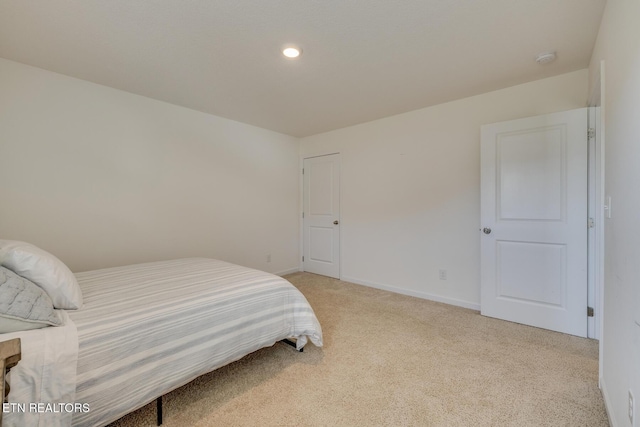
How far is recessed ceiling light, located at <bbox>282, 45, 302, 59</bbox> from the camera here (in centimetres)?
202

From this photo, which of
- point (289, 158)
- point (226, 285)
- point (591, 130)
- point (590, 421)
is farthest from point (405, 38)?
point (289, 158)

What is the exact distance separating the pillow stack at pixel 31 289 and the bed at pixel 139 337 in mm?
33

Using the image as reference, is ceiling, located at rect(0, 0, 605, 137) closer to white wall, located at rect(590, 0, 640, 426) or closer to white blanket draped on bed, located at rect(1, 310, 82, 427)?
white wall, located at rect(590, 0, 640, 426)

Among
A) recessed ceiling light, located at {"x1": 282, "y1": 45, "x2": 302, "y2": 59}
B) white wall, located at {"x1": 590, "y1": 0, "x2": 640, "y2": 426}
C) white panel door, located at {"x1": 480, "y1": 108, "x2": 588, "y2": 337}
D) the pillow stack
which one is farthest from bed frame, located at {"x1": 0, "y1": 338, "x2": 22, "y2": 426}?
white panel door, located at {"x1": 480, "y1": 108, "x2": 588, "y2": 337}

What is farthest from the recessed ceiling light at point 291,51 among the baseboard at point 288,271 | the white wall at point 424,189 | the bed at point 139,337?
the baseboard at point 288,271

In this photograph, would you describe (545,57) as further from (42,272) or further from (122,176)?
(122,176)

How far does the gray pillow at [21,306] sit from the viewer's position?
1036 mm

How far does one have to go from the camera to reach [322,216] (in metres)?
4.39

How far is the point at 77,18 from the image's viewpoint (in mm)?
1728

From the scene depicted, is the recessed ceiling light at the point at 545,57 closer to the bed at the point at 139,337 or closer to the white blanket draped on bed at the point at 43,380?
the bed at the point at 139,337

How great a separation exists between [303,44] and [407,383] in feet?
7.92

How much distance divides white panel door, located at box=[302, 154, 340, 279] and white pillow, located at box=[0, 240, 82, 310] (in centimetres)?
322

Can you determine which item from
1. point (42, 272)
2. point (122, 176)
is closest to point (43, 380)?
point (42, 272)

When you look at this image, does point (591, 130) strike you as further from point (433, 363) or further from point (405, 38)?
point (433, 363)
